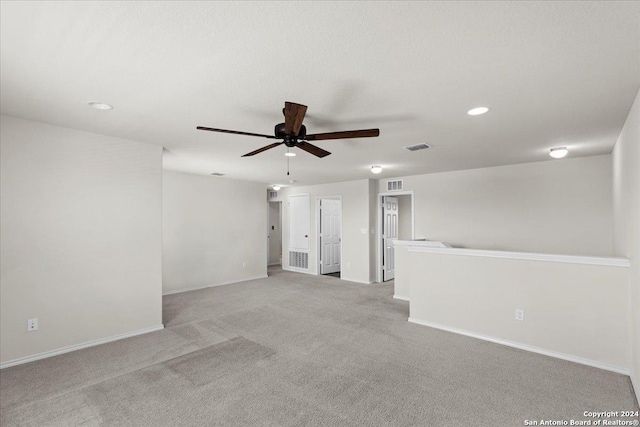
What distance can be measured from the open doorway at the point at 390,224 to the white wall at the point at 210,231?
303cm

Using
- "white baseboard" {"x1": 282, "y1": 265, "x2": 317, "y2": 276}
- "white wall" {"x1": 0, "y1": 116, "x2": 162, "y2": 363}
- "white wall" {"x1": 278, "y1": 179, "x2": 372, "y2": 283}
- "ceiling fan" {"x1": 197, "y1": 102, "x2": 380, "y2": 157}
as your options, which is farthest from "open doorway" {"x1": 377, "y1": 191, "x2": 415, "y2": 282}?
"white wall" {"x1": 0, "y1": 116, "x2": 162, "y2": 363}

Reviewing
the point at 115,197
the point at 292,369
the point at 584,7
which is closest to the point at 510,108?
the point at 584,7

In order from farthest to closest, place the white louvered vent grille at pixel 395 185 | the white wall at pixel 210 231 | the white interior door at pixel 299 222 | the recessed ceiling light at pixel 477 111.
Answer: the white interior door at pixel 299 222 → the white louvered vent grille at pixel 395 185 → the white wall at pixel 210 231 → the recessed ceiling light at pixel 477 111

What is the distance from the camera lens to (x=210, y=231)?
686cm

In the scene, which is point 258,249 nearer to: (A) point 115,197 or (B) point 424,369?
(A) point 115,197

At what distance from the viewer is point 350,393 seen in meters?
2.55

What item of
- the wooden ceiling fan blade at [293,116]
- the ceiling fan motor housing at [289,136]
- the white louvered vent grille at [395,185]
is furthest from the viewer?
the white louvered vent grille at [395,185]

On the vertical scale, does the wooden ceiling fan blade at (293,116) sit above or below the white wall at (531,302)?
above

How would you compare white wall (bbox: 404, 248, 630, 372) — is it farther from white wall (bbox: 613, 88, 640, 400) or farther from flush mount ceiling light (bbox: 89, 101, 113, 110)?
flush mount ceiling light (bbox: 89, 101, 113, 110)

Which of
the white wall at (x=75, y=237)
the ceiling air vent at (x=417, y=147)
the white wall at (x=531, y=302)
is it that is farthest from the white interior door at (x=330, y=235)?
the white wall at (x=75, y=237)

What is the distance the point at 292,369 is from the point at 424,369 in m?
1.30

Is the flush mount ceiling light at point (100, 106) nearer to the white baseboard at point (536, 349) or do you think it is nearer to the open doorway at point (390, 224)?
the white baseboard at point (536, 349)

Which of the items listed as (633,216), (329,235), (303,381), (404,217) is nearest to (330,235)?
(329,235)

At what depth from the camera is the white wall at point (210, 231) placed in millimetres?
6293
